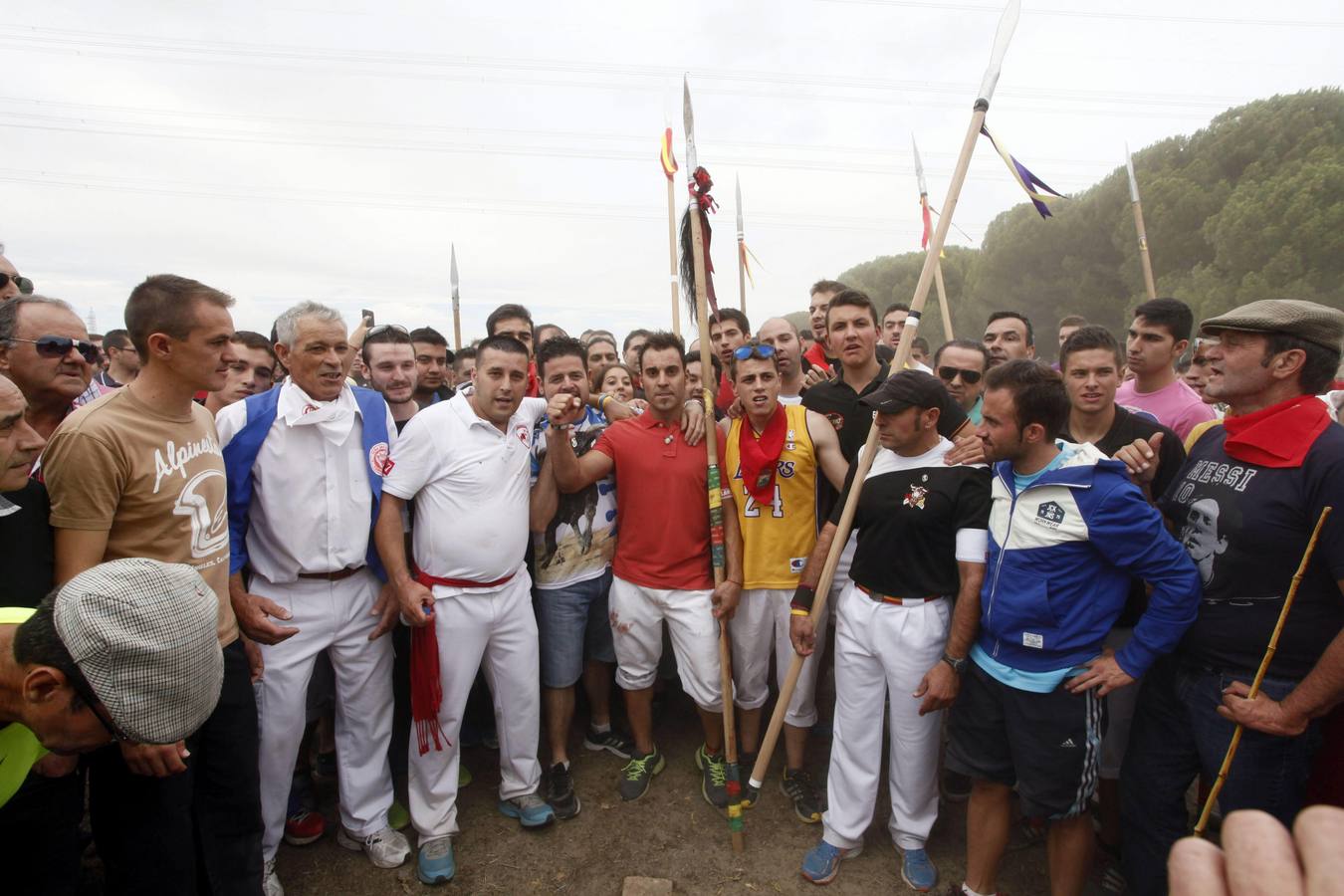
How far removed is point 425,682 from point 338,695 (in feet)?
1.52

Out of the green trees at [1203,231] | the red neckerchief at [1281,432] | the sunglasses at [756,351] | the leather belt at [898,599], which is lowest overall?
the leather belt at [898,599]

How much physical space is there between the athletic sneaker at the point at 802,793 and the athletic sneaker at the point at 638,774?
781mm

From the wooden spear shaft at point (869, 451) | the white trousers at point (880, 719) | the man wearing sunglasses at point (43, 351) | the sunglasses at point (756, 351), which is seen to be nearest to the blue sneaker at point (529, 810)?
the wooden spear shaft at point (869, 451)

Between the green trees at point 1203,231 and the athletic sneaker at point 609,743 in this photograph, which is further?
the green trees at point 1203,231

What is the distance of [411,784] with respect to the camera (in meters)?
3.29

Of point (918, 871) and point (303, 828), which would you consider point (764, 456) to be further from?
point (303, 828)

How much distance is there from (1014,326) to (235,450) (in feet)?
16.6

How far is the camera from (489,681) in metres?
3.51

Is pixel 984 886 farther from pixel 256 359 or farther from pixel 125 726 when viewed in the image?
pixel 256 359

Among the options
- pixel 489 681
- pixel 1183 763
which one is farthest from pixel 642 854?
pixel 1183 763

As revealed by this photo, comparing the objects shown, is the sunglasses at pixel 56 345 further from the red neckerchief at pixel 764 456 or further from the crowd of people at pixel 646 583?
the red neckerchief at pixel 764 456

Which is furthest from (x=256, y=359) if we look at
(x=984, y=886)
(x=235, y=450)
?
(x=984, y=886)

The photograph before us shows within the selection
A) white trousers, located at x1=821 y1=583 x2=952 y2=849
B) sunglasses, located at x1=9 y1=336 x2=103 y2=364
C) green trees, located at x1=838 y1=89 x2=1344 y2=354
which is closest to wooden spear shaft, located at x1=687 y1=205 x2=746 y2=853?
white trousers, located at x1=821 y1=583 x2=952 y2=849

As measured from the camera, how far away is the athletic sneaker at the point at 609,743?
4109 millimetres
